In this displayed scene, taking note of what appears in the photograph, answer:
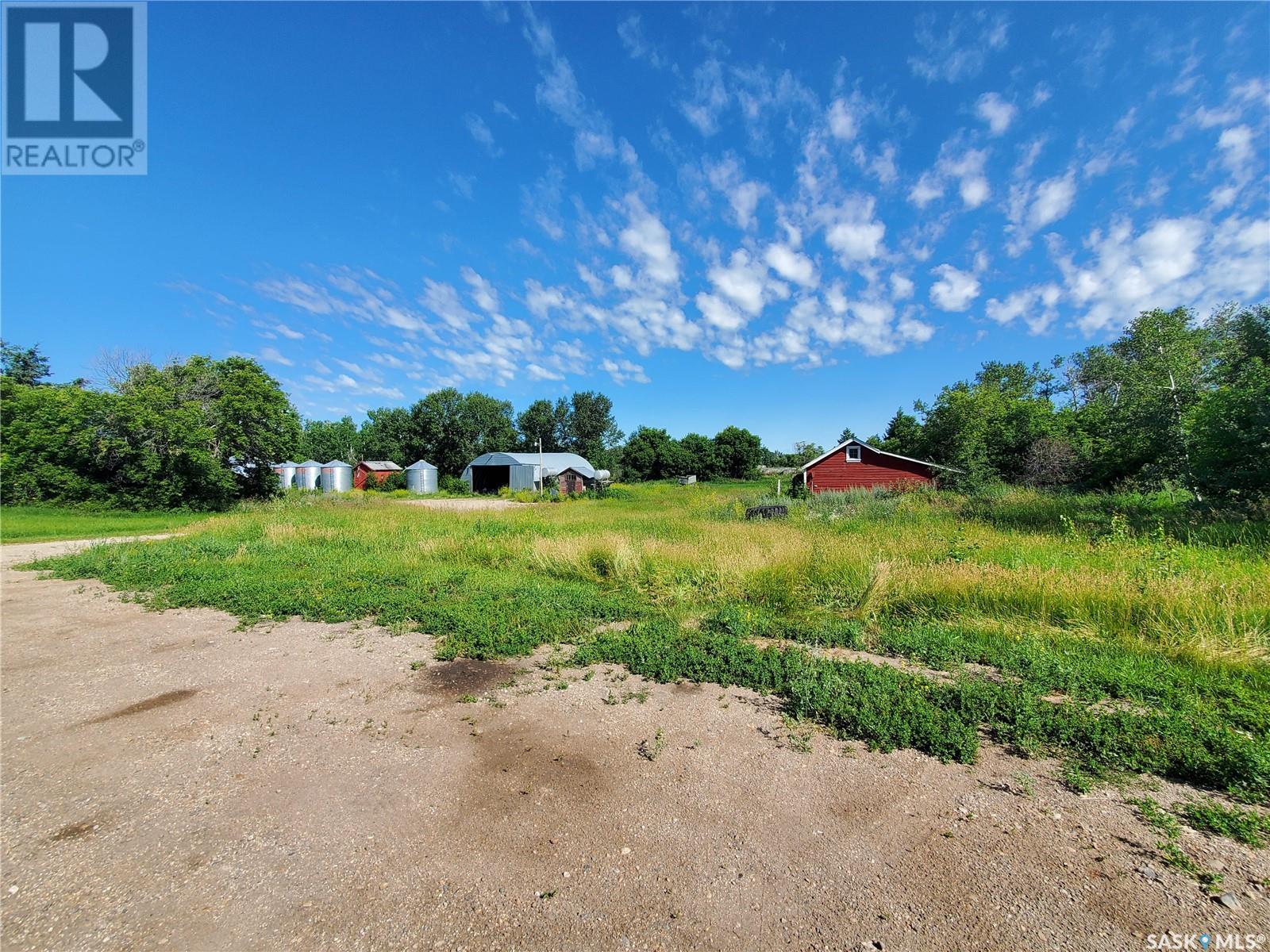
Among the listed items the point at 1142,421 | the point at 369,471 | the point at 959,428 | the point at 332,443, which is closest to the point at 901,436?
the point at 959,428

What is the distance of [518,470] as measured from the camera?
4038 centimetres

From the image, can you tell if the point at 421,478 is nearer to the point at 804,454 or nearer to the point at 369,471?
the point at 369,471

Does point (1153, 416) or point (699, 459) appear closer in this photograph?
point (1153, 416)

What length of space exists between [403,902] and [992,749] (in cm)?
407

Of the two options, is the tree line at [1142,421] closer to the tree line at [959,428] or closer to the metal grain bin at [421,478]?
the tree line at [959,428]

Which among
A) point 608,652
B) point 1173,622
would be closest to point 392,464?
point 608,652

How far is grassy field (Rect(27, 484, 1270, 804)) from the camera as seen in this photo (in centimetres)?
364

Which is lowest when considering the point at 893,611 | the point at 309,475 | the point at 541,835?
the point at 541,835

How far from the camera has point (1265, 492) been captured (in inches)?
443

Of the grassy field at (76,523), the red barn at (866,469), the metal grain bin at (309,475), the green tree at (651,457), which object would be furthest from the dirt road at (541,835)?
the green tree at (651,457)

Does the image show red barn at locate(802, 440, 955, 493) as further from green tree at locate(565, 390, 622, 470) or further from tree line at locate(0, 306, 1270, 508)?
green tree at locate(565, 390, 622, 470)

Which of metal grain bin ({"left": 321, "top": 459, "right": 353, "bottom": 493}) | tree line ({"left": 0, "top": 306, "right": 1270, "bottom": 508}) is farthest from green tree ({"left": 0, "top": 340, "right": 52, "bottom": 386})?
metal grain bin ({"left": 321, "top": 459, "right": 353, "bottom": 493})

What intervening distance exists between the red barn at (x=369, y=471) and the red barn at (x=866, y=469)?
44272 millimetres

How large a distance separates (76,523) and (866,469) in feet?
125
